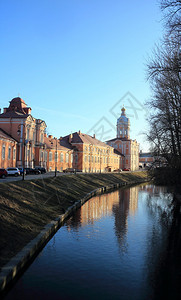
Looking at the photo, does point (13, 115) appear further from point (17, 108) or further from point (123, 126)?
point (123, 126)

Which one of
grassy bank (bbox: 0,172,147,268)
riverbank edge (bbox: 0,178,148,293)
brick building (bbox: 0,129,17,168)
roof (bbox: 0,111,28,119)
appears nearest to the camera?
riverbank edge (bbox: 0,178,148,293)

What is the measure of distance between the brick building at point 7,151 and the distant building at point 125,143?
5966cm

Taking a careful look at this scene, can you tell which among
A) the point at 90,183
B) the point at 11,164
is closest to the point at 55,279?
the point at 90,183

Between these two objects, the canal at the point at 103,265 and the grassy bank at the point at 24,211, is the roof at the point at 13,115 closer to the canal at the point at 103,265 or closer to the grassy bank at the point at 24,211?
the grassy bank at the point at 24,211

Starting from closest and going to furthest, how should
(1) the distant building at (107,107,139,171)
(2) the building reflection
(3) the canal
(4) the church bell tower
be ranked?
(3) the canal < (2) the building reflection < (1) the distant building at (107,107,139,171) < (4) the church bell tower

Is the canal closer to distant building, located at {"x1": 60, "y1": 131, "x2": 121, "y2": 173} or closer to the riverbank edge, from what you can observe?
the riverbank edge

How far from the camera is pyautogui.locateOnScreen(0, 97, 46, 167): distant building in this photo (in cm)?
5122

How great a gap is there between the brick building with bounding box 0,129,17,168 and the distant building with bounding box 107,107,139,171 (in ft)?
196

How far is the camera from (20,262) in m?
10.6

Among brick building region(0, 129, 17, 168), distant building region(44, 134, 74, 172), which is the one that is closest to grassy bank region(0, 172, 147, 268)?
brick building region(0, 129, 17, 168)

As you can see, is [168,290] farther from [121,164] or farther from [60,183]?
[121,164]

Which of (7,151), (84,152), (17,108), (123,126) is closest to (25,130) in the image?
(7,151)

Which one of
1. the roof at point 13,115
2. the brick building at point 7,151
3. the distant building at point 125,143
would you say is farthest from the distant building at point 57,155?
the distant building at point 125,143

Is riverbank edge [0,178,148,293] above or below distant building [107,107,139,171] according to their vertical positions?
below
